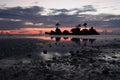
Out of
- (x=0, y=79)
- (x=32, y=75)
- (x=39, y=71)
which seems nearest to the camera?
(x=0, y=79)

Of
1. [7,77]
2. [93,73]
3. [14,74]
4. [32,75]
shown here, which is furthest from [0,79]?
[93,73]

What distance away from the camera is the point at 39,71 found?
56.4ft

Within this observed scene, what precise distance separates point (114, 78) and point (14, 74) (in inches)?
329

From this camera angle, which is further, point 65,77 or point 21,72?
point 21,72

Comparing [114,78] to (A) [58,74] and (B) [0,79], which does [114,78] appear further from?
(B) [0,79]

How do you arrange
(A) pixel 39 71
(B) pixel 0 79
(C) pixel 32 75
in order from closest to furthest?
(B) pixel 0 79 → (C) pixel 32 75 → (A) pixel 39 71

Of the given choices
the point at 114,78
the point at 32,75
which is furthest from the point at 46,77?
the point at 114,78

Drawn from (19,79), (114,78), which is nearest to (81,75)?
(114,78)

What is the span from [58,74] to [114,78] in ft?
15.4

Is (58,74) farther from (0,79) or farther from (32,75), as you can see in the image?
(0,79)

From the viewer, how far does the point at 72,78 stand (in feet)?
48.8

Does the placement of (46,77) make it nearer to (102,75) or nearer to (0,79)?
(0,79)

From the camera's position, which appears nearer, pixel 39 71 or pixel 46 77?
pixel 46 77

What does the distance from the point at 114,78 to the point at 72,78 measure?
3390 millimetres
